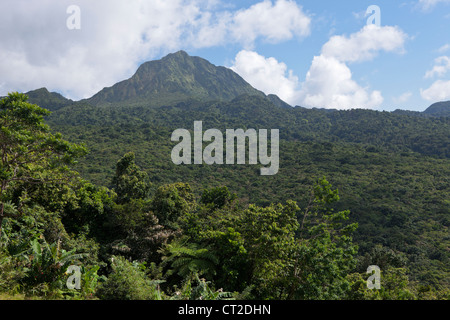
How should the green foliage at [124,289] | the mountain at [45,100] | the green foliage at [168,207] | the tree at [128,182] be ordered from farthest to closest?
the mountain at [45,100]
the tree at [128,182]
the green foliage at [168,207]
the green foliage at [124,289]

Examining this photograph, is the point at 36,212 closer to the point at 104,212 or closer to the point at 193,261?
the point at 104,212

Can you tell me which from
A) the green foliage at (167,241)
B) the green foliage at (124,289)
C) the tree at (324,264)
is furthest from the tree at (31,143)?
the tree at (324,264)

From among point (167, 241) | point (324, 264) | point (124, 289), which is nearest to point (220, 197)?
point (167, 241)

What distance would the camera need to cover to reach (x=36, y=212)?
10.8 m

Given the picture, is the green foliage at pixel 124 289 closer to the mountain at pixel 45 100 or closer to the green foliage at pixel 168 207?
the green foliage at pixel 168 207

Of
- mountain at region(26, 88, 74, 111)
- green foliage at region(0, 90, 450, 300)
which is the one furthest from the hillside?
mountain at region(26, 88, 74, 111)

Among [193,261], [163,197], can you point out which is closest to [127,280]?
[193,261]

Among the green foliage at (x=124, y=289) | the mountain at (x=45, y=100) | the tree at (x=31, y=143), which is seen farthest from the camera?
the mountain at (x=45, y=100)

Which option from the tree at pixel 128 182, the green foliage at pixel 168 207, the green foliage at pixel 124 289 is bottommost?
the green foliage at pixel 124 289

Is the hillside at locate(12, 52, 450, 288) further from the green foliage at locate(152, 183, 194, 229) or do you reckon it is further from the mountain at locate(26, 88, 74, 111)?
the mountain at locate(26, 88, 74, 111)

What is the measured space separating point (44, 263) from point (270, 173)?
204ft

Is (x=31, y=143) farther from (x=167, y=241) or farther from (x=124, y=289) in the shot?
(x=167, y=241)

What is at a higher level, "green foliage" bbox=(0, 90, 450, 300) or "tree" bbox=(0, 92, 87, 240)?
"tree" bbox=(0, 92, 87, 240)

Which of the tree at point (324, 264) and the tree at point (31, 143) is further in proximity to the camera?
the tree at point (31, 143)
